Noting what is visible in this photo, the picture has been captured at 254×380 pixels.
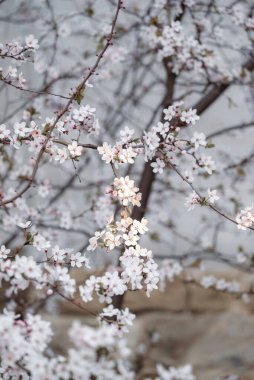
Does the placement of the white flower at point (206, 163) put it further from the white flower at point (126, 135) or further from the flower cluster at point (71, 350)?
the flower cluster at point (71, 350)

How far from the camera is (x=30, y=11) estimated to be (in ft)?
11.3

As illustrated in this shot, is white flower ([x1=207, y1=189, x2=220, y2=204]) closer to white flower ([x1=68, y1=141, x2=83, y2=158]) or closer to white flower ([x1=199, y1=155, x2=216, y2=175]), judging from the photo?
white flower ([x1=199, y1=155, x2=216, y2=175])

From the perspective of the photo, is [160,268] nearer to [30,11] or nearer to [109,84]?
[109,84]

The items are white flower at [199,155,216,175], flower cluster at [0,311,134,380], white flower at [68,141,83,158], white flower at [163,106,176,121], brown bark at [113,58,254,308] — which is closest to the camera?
flower cluster at [0,311,134,380]

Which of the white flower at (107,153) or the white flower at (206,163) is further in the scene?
the white flower at (206,163)

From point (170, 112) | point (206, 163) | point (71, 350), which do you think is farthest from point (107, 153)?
point (71, 350)

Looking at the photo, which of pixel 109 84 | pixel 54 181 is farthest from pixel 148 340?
pixel 109 84

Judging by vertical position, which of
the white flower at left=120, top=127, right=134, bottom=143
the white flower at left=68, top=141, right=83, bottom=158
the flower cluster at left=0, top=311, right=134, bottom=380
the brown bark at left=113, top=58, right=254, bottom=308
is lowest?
the flower cluster at left=0, top=311, right=134, bottom=380

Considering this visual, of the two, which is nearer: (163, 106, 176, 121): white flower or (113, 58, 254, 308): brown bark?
(163, 106, 176, 121): white flower

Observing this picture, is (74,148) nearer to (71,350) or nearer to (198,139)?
(198,139)

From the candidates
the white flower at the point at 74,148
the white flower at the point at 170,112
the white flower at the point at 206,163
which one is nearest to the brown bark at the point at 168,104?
the white flower at the point at 206,163

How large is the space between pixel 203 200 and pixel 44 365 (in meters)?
0.64

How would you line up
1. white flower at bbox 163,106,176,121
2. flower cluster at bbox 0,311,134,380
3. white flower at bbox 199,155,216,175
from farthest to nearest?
white flower at bbox 199,155,216,175 < white flower at bbox 163,106,176,121 < flower cluster at bbox 0,311,134,380

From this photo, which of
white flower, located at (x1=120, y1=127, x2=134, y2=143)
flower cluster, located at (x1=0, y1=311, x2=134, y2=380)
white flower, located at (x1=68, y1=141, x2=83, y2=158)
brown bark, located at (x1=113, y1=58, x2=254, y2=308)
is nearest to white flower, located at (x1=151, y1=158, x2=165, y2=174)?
white flower, located at (x1=120, y1=127, x2=134, y2=143)
